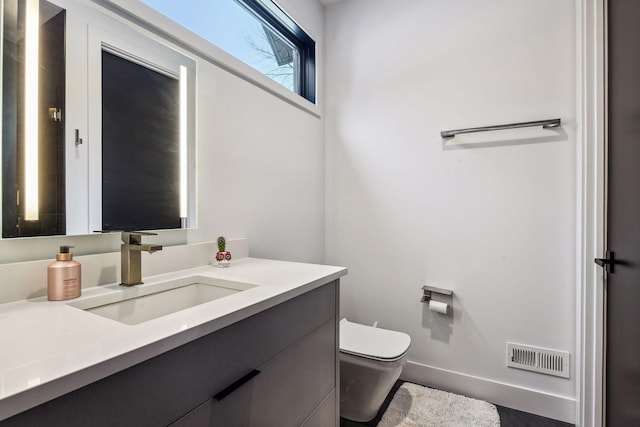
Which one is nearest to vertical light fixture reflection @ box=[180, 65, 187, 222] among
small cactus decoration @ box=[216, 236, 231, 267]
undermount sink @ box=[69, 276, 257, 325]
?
small cactus decoration @ box=[216, 236, 231, 267]

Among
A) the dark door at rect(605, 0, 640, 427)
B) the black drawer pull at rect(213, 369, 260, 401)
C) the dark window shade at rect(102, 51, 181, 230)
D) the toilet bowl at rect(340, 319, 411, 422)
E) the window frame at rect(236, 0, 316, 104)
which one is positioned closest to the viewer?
the black drawer pull at rect(213, 369, 260, 401)

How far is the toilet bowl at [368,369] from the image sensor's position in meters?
1.46

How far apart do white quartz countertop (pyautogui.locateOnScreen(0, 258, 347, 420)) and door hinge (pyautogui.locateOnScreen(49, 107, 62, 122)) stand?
49 cm

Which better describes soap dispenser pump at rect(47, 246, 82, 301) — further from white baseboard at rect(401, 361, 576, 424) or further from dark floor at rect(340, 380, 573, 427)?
white baseboard at rect(401, 361, 576, 424)

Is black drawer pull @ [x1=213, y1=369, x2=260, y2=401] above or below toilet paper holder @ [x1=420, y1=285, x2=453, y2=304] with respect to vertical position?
above

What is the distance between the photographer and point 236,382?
769 mm

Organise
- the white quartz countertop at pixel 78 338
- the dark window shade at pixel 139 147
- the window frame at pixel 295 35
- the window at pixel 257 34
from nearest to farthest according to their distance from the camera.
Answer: the white quartz countertop at pixel 78 338, the dark window shade at pixel 139 147, the window at pixel 257 34, the window frame at pixel 295 35

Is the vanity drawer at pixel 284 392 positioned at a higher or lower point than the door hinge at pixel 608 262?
lower

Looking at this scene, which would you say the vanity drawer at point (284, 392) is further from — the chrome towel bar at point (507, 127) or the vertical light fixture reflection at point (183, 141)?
the chrome towel bar at point (507, 127)

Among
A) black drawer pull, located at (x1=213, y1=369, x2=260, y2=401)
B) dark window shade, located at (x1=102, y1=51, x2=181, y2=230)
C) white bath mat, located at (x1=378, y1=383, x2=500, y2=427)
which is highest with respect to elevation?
dark window shade, located at (x1=102, y1=51, x2=181, y2=230)

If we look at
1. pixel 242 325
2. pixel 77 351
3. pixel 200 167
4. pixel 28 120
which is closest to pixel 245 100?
pixel 200 167

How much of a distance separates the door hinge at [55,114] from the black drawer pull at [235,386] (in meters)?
0.88

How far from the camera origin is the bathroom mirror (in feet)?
2.76

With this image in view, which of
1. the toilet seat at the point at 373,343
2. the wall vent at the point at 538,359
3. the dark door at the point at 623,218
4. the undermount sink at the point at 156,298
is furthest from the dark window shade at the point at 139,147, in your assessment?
the wall vent at the point at 538,359
